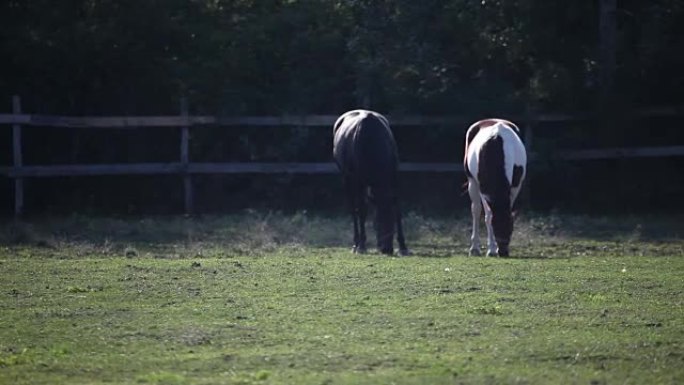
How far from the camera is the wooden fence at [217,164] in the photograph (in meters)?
21.8

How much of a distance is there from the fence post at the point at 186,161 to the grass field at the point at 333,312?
4623mm

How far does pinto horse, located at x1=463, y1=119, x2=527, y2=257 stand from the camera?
50.8 feet

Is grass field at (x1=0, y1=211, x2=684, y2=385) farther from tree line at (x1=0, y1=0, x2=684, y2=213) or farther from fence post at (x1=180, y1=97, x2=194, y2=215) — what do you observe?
tree line at (x1=0, y1=0, x2=684, y2=213)

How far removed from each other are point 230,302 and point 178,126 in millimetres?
11898

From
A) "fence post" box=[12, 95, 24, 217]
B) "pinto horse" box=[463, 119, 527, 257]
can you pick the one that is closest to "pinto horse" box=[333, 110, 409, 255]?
"pinto horse" box=[463, 119, 527, 257]

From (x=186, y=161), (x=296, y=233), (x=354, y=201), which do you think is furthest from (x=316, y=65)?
(x=354, y=201)

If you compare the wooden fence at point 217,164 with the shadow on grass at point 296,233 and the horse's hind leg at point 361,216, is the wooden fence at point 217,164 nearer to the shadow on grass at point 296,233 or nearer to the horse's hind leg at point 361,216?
the shadow on grass at point 296,233

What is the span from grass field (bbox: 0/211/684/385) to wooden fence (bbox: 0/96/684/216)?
4.35 meters

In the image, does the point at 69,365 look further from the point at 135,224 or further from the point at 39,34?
the point at 39,34

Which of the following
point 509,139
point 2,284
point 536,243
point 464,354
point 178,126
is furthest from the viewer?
point 178,126

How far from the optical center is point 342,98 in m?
23.7

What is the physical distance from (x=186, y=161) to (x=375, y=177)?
6.63 m

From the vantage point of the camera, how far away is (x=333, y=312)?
10219 millimetres

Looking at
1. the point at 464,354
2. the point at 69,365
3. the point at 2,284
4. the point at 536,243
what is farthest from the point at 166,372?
the point at 536,243
